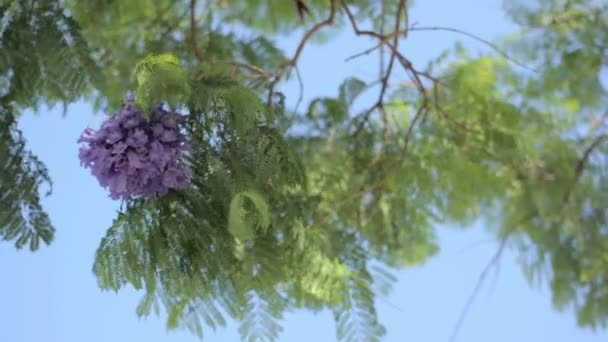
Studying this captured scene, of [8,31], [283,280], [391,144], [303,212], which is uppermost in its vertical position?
[391,144]

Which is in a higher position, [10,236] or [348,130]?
[348,130]

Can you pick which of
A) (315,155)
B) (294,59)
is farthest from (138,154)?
(315,155)

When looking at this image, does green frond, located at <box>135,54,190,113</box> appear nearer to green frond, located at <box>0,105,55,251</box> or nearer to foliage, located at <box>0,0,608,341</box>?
foliage, located at <box>0,0,608,341</box>

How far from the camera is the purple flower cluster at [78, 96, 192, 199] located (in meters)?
0.76

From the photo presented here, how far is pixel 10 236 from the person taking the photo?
3.26ft

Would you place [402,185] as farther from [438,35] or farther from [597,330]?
[438,35]

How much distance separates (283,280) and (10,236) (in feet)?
1.08

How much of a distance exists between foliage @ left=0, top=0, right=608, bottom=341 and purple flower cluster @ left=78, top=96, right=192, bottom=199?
0.02 m

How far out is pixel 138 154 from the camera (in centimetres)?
76

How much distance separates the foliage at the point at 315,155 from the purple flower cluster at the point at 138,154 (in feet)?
0.07

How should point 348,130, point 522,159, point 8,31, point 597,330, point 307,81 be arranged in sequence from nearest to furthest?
1. point 8,31
2. point 348,130
3. point 522,159
4. point 597,330
5. point 307,81

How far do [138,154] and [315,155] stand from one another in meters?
0.81

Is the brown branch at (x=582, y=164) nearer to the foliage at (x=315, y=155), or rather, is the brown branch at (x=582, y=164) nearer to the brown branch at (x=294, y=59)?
the foliage at (x=315, y=155)

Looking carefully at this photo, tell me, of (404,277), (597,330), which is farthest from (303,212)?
(404,277)
